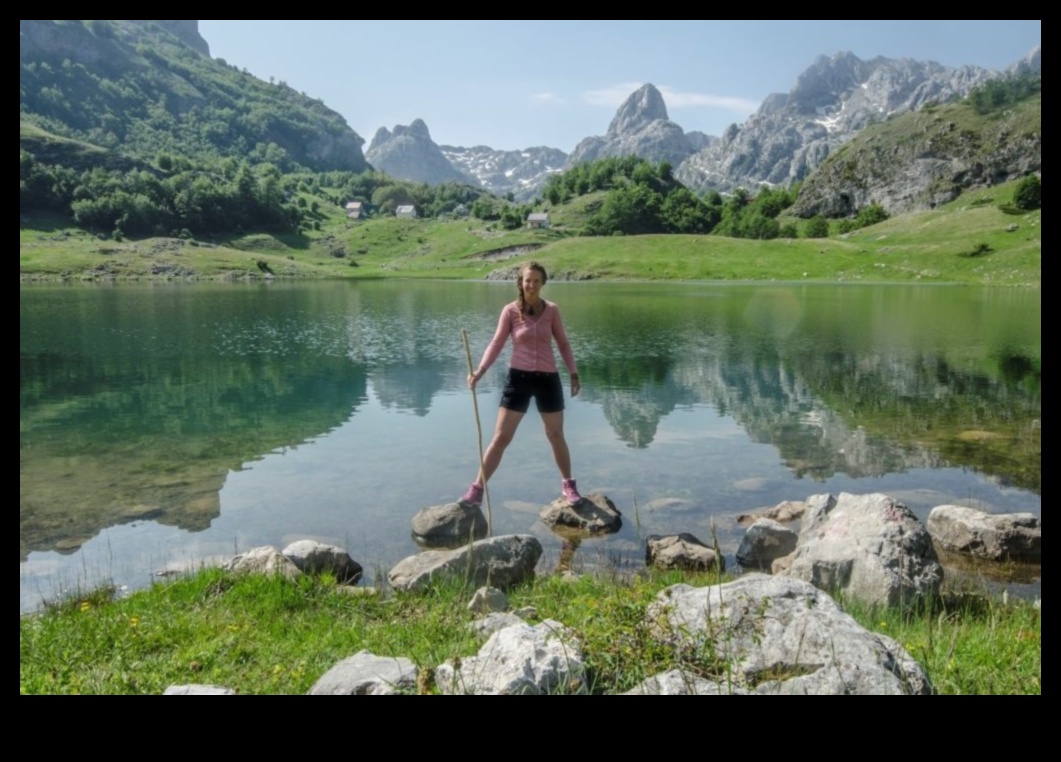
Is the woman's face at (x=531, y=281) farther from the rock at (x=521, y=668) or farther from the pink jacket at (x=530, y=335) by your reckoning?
the rock at (x=521, y=668)

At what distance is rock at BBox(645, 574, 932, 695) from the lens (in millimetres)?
5035

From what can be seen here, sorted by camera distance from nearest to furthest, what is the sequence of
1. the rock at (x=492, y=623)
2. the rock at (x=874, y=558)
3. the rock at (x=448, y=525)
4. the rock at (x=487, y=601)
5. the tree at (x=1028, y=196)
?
the rock at (x=492, y=623) → the rock at (x=487, y=601) → the rock at (x=874, y=558) → the rock at (x=448, y=525) → the tree at (x=1028, y=196)

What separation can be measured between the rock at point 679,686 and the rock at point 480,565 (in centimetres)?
384

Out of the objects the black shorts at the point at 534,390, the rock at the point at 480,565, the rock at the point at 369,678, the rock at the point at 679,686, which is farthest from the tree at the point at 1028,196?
the rock at the point at 369,678

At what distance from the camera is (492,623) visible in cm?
734

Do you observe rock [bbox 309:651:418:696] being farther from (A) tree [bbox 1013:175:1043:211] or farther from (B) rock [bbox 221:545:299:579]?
(A) tree [bbox 1013:175:1043:211]

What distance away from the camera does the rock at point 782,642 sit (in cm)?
504

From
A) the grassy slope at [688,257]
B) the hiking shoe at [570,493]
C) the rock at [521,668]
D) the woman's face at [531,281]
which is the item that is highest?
the grassy slope at [688,257]

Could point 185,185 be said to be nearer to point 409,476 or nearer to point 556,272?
point 556,272

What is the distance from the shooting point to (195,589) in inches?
332

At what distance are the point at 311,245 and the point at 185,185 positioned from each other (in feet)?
123
